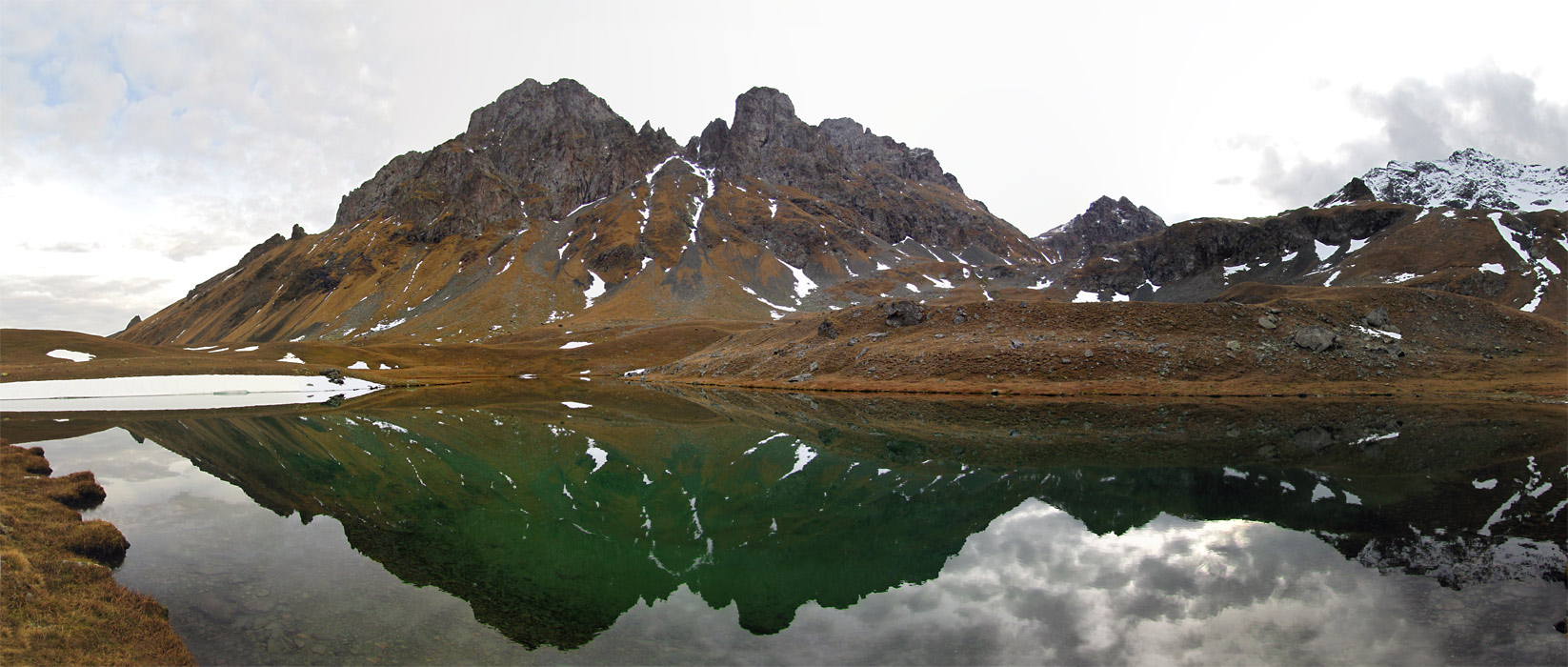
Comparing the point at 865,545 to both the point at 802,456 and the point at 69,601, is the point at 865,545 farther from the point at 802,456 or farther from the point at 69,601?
the point at 69,601

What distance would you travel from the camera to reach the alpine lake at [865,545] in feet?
38.0

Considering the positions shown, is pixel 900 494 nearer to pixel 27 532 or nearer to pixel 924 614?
pixel 924 614

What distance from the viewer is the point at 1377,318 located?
2667 inches

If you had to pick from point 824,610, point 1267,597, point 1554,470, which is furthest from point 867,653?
point 1554,470

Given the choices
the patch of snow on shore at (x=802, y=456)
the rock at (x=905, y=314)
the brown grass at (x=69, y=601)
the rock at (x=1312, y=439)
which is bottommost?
the brown grass at (x=69, y=601)

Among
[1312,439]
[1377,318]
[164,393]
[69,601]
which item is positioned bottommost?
[69,601]

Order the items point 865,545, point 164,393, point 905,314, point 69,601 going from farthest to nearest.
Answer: point 905,314 → point 164,393 → point 865,545 → point 69,601

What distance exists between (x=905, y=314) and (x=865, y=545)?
6609cm

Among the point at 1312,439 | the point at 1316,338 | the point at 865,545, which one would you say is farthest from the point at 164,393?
the point at 1316,338

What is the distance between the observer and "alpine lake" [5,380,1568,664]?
11.6 meters

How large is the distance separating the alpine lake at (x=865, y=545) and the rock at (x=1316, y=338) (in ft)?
87.4

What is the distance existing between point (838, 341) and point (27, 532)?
2767 inches

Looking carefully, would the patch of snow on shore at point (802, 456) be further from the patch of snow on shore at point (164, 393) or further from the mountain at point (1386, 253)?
the mountain at point (1386, 253)

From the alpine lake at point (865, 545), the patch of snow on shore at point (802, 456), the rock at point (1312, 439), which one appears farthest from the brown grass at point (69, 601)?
the rock at point (1312, 439)
